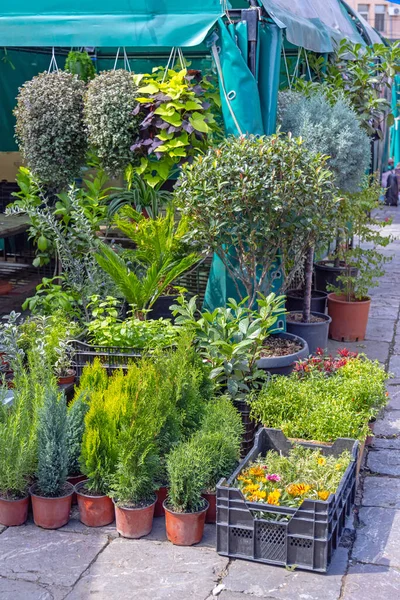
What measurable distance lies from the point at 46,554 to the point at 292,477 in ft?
3.85

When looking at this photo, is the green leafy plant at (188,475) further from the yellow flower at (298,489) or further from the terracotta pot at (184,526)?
the yellow flower at (298,489)

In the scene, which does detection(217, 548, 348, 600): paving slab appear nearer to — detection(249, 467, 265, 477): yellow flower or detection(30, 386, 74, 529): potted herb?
detection(249, 467, 265, 477): yellow flower

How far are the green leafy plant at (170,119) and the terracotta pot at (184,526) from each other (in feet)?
7.79

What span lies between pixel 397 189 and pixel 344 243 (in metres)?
10.3

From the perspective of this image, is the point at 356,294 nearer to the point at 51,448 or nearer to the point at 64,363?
the point at 64,363

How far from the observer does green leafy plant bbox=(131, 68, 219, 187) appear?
16.0 feet

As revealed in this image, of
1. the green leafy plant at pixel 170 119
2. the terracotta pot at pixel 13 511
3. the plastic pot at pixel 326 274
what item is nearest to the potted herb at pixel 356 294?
the plastic pot at pixel 326 274

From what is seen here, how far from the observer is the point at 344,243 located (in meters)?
8.04

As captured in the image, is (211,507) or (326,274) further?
(326,274)

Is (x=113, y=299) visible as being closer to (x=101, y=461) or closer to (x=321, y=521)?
(x=101, y=461)

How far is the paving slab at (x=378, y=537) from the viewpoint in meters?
3.46

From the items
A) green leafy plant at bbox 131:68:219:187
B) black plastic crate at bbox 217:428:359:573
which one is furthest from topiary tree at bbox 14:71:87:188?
black plastic crate at bbox 217:428:359:573

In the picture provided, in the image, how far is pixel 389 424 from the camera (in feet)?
16.6

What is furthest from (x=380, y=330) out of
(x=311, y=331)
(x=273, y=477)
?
(x=273, y=477)
